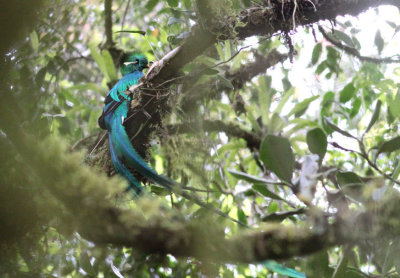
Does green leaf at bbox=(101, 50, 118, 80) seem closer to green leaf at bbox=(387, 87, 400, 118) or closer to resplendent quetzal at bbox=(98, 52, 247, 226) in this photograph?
resplendent quetzal at bbox=(98, 52, 247, 226)

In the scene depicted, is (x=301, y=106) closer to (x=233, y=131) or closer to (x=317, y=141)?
(x=233, y=131)

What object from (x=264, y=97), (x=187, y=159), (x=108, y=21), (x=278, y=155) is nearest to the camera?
(x=278, y=155)

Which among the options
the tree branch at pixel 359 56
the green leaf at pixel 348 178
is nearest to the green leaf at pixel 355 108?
the tree branch at pixel 359 56

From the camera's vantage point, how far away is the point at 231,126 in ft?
8.04

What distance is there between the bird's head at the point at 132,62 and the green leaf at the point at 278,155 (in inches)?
51.2

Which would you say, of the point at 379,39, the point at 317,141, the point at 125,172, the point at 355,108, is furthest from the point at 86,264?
the point at 379,39

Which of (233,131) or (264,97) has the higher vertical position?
(264,97)

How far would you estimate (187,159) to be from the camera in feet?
5.58

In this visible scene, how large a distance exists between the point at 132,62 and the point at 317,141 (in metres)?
1.35

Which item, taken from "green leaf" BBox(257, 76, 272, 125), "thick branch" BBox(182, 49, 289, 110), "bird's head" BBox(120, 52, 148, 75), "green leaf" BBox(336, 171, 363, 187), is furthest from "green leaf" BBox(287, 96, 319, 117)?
"green leaf" BBox(336, 171, 363, 187)

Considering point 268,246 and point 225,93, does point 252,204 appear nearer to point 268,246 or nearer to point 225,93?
point 225,93

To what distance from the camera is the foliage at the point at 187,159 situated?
2.22ft

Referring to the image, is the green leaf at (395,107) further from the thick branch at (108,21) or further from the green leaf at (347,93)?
the thick branch at (108,21)

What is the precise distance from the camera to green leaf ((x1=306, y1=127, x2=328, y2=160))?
1.32 metres
